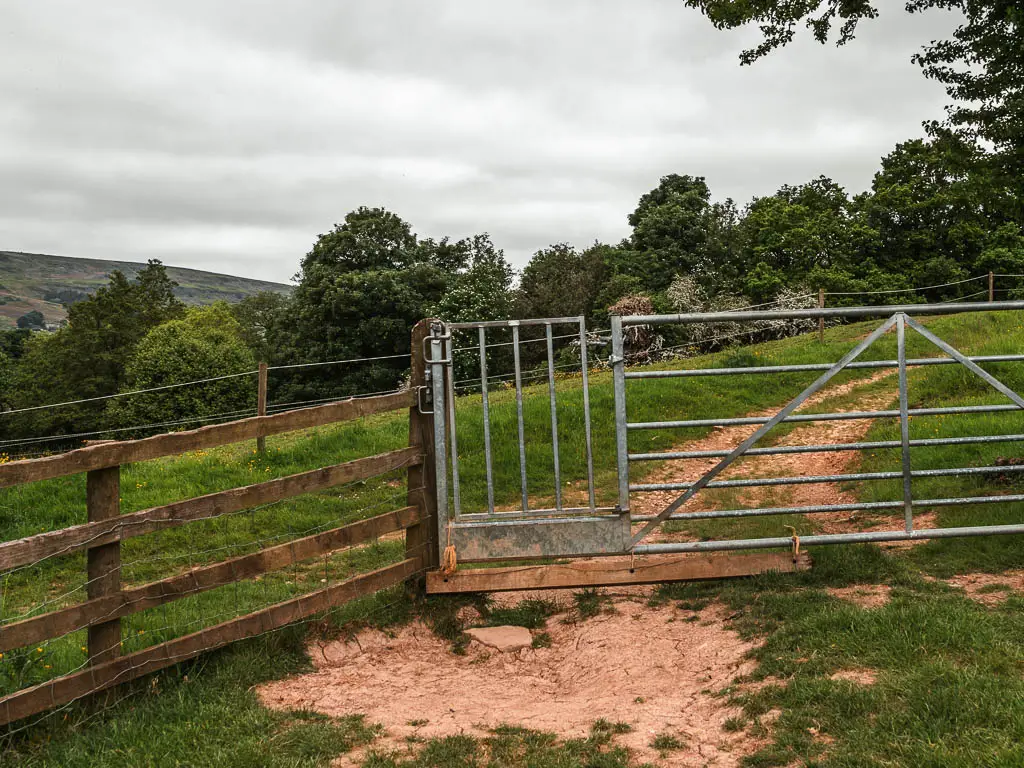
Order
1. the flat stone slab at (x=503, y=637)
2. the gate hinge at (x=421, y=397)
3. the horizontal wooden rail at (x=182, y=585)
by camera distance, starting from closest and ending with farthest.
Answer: the horizontal wooden rail at (x=182, y=585)
the flat stone slab at (x=503, y=637)
the gate hinge at (x=421, y=397)

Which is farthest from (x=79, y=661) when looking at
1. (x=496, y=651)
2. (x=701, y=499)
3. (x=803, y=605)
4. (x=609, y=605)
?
(x=701, y=499)

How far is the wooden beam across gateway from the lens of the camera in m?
5.93

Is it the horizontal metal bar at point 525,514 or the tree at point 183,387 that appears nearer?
the horizontal metal bar at point 525,514

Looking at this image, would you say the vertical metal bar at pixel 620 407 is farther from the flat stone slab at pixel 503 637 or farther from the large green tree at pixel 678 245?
the large green tree at pixel 678 245

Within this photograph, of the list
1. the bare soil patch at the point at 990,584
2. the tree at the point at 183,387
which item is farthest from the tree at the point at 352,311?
the bare soil patch at the point at 990,584

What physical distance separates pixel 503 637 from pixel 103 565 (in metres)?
2.70

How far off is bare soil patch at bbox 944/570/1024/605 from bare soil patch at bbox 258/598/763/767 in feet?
5.56

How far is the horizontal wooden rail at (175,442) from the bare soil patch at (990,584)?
4.13 metres

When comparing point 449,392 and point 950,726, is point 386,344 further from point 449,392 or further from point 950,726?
point 950,726

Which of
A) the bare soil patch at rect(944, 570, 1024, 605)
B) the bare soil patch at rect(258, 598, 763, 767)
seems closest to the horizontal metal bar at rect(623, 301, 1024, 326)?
the bare soil patch at rect(944, 570, 1024, 605)

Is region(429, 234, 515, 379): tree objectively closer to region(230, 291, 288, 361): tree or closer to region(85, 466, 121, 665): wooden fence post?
region(85, 466, 121, 665): wooden fence post

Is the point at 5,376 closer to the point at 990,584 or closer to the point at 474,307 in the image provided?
the point at 474,307

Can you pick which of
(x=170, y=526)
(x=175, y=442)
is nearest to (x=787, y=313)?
(x=175, y=442)

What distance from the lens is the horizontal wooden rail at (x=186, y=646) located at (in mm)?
3973
